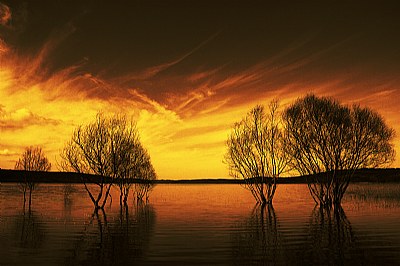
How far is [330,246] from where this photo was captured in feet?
54.7

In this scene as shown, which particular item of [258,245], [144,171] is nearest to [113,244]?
[258,245]

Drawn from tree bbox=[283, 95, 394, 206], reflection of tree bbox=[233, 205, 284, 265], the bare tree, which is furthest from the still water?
the bare tree

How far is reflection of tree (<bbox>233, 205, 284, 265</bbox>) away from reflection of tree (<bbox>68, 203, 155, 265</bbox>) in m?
4.32

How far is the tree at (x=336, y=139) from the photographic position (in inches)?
1508

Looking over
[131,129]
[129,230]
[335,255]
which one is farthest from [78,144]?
[335,255]

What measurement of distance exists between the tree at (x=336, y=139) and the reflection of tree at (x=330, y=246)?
15318 millimetres

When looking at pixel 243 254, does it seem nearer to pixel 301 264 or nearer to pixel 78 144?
pixel 301 264

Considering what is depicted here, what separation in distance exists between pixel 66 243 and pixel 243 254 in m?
9.34

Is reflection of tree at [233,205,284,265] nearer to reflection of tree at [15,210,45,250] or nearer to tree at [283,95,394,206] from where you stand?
reflection of tree at [15,210,45,250]

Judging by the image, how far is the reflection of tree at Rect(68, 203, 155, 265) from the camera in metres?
14.3

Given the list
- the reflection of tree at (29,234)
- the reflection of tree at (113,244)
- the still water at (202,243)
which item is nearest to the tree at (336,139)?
the still water at (202,243)

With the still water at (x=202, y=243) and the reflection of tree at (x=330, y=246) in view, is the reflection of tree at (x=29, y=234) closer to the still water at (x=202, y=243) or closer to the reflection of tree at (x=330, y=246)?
the still water at (x=202, y=243)

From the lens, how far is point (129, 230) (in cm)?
2328

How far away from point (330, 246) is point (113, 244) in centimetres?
1076
